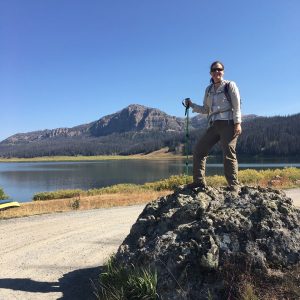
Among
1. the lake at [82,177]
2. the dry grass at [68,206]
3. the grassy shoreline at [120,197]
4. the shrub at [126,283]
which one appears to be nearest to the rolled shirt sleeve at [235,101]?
the shrub at [126,283]

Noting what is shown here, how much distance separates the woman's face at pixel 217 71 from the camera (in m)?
6.75

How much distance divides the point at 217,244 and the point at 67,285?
303 centimetres

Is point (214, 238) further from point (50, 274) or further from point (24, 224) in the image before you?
point (24, 224)

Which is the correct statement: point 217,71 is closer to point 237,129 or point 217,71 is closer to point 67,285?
point 237,129

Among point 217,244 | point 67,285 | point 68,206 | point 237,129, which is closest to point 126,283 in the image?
point 217,244

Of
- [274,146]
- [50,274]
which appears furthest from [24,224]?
[274,146]

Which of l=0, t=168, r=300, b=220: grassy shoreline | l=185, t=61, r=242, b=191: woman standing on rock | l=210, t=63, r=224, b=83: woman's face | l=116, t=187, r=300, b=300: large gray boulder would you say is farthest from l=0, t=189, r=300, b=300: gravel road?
l=210, t=63, r=224, b=83: woman's face

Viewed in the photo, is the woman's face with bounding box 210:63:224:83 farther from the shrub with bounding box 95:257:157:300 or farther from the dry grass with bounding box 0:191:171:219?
the dry grass with bounding box 0:191:171:219

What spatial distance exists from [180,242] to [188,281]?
55 centimetres

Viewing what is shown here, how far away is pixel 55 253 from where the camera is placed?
9227mm

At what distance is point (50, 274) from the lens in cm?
770

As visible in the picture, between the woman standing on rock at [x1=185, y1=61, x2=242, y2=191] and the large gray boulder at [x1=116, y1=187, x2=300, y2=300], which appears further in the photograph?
the woman standing on rock at [x1=185, y1=61, x2=242, y2=191]

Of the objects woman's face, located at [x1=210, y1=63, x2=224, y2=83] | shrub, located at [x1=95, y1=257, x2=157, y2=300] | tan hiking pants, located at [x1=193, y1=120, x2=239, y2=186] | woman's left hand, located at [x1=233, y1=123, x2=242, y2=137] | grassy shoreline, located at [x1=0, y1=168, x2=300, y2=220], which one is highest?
woman's face, located at [x1=210, y1=63, x2=224, y2=83]

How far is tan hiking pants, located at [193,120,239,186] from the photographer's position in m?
6.80
